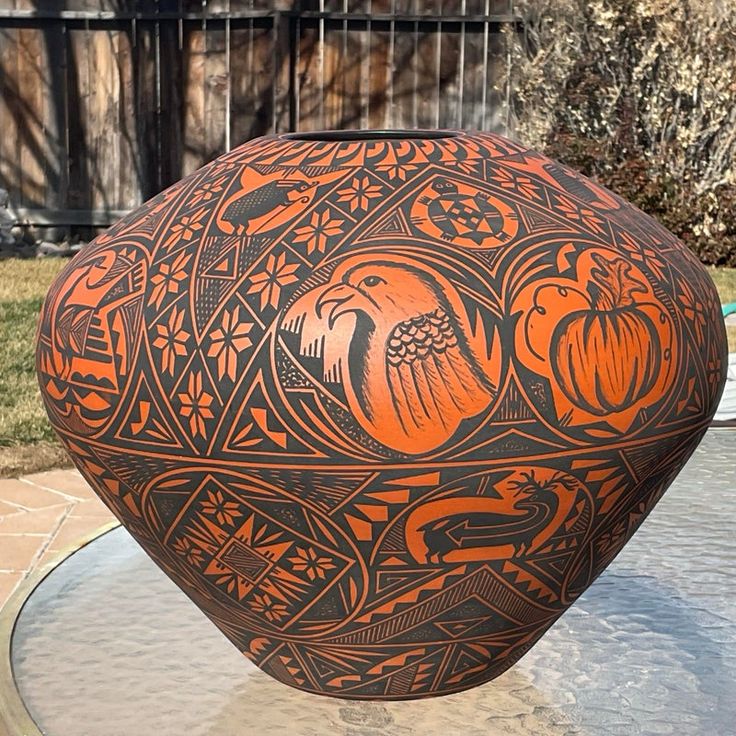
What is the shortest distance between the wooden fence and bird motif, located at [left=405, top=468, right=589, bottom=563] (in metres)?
7.17

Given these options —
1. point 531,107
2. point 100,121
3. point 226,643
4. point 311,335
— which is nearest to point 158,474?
point 311,335

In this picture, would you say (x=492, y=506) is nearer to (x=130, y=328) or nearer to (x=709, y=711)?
(x=130, y=328)

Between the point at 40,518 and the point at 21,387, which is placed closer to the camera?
the point at 40,518

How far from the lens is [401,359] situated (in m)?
1.67

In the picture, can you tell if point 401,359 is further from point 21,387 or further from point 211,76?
point 211,76

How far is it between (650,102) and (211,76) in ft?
10.3

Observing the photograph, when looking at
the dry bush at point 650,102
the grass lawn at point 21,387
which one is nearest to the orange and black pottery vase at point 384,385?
the grass lawn at point 21,387

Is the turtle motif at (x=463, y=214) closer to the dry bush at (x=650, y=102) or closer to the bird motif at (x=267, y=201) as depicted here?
the bird motif at (x=267, y=201)

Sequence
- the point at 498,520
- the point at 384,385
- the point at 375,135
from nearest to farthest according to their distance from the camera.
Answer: the point at 384,385, the point at 498,520, the point at 375,135

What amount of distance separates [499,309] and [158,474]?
57cm

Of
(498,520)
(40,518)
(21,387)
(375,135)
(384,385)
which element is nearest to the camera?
(384,385)

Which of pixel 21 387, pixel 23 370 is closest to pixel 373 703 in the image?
pixel 21 387

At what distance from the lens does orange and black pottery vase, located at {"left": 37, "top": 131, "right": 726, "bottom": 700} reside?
5.54 ft

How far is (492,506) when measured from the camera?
175 centimetres
